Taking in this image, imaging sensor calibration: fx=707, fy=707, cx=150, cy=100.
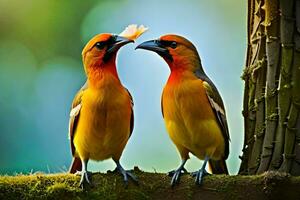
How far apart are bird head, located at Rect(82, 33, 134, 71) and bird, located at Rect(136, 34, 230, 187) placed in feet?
0.34

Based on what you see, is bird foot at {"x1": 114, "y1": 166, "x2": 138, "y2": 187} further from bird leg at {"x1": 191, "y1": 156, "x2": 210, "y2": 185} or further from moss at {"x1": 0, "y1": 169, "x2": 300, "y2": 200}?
bird leg at {"x1": 191, "y1": 156, "x2": 210, "y2": 185}

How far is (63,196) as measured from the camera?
2.12m

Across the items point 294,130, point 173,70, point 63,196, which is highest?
point 173,70

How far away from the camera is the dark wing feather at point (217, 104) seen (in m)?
2.43

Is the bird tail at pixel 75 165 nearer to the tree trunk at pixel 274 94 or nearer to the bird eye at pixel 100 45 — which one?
the bird eye at pixel 100 45

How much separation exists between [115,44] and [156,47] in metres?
0.15

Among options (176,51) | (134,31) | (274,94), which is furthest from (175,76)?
(274,94)

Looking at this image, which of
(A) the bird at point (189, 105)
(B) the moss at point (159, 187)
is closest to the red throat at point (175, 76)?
(A) the bird at point (189, 105)

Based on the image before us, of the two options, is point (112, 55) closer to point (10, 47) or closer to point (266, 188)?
point (266, 188)

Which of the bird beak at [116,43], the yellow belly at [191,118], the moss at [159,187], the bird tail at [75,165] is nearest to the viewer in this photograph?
the moss at [159,187]

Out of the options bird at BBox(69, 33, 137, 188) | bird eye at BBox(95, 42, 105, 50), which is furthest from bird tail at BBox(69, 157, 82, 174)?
bird eye at BBox(95, 42, 105, 50)

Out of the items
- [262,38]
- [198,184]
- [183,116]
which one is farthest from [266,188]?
[262,38]

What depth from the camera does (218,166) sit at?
2.61 m

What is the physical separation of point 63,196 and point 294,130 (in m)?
0.80
